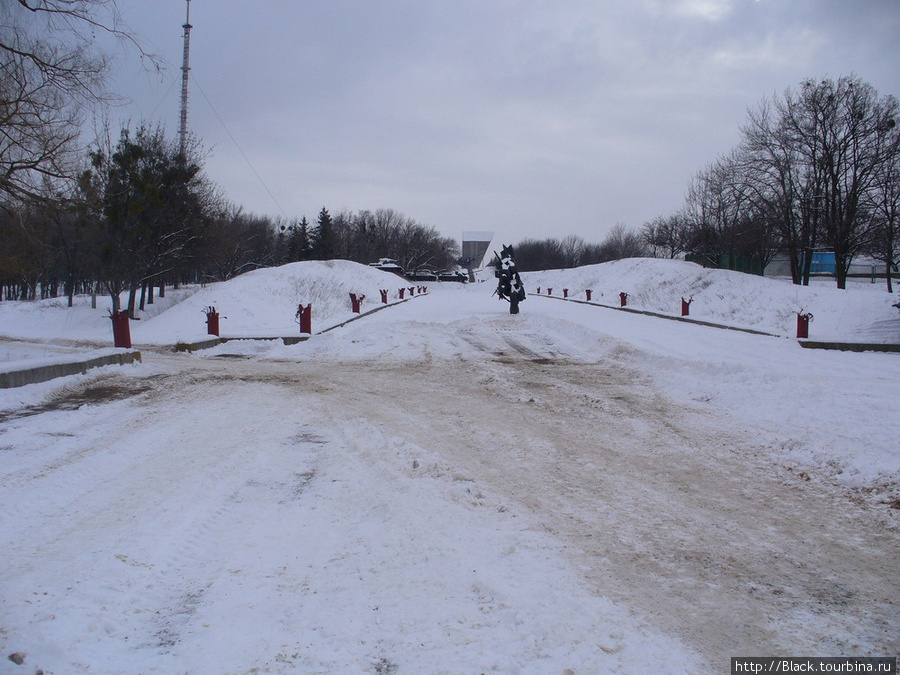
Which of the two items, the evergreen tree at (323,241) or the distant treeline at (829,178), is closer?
the distant treeline at (829,178)

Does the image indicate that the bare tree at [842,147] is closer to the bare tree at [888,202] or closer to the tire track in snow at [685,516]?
the bare tree at [888,202]

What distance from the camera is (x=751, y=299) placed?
30.3 metres

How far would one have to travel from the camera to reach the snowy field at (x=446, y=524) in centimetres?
285

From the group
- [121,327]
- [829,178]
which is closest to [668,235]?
[829,178]

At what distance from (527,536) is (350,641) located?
154cm

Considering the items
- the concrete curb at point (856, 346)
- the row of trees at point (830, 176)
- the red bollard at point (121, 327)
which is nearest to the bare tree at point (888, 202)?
the row of trees at point (830, 176)

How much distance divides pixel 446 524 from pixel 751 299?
30.3 metres

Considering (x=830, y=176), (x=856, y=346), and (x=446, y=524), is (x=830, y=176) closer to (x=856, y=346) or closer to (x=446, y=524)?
(x=856, y=346)

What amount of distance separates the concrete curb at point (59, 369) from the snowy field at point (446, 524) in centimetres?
28

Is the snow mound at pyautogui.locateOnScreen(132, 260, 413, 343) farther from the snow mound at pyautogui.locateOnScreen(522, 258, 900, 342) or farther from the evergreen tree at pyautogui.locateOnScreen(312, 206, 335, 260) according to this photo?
the evergreen tree at pyautogui.locateOnScreen(312, 206, 335, 260)

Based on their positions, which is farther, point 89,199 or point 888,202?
point 888,202

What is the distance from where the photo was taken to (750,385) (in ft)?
28.9

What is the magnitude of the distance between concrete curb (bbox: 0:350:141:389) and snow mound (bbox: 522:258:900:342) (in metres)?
17.4

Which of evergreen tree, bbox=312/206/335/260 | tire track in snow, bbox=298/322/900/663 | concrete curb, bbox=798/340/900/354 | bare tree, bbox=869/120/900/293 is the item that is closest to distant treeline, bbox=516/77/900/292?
bare tree, bbox=869/120/900/293
